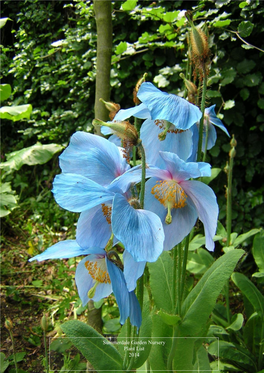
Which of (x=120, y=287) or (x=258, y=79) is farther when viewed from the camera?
(x=258, y=79)

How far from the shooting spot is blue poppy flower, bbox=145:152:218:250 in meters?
0.60

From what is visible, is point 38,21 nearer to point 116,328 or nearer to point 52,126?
point 52,126

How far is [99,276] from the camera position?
713 mm

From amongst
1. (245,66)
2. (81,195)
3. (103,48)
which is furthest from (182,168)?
(245,66)

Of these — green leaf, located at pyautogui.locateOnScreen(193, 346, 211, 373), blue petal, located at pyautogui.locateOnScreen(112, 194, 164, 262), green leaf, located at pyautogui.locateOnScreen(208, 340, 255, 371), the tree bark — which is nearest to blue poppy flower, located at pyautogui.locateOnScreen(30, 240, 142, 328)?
blue petal, located at pyautogui.locateOnScreen(112, 194, 164, 262)

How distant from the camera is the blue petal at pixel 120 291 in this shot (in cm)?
55

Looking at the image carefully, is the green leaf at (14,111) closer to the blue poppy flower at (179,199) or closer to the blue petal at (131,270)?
the blue poppy flower at (179,199)

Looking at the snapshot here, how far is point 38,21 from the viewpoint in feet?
13.6

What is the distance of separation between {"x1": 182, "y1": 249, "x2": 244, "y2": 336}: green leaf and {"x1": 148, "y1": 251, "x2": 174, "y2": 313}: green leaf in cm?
6

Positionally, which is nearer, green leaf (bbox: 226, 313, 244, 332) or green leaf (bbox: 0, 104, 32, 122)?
green leaf (bbox: 226, 313, 244, 332)

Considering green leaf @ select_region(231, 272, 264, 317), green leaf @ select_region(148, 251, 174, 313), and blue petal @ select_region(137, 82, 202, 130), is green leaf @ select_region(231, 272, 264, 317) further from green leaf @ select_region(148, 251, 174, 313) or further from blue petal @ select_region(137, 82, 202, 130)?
blue petal @ select_region(137, 82, 202, 130)

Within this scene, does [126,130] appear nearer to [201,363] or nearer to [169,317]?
[169,317]

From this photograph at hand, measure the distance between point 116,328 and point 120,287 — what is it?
1046 mm

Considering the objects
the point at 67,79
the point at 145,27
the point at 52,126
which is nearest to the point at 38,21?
the point at 67,79
